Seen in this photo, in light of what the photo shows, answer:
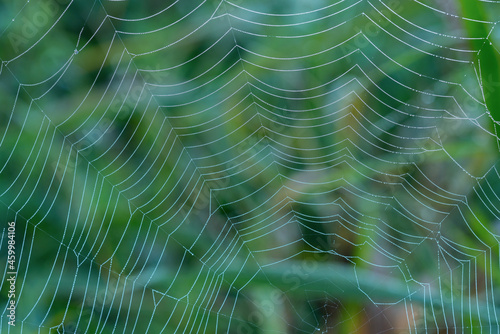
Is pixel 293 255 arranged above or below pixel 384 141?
below

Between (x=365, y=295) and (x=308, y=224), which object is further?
(x=308, y=224)

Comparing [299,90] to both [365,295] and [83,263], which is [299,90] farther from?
[83,263]

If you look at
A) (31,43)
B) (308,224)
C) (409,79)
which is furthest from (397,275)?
(31,43)

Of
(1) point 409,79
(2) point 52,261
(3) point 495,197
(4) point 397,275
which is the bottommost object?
(2) point 52,261

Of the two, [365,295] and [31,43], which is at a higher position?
[31,43]

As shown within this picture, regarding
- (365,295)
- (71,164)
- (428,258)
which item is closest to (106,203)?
(71,164)

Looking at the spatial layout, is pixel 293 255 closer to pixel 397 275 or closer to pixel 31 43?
pixel 397 275
